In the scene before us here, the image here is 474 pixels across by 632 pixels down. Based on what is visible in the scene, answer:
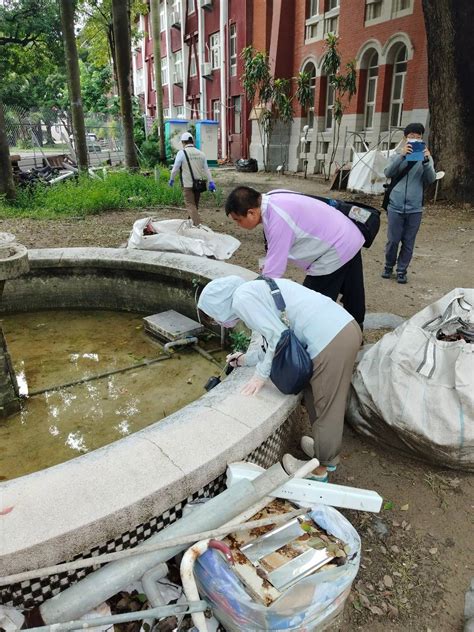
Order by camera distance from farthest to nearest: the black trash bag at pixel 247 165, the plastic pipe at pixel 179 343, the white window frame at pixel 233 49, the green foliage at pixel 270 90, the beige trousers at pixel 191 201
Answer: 1. the white window frame at pixel 233 49
2. the black trash bag at pixel 247 165
3. the green foliage at pixel 270 90
4. the beige trousers at pixel 191 201
5. the plastic pipe at pixel 179 343

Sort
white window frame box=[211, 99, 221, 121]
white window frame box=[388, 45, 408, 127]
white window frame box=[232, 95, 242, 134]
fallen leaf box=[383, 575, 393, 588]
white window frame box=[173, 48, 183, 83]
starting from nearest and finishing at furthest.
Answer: fallen leaf box=[383, 575, 393, 588] < white window frame box=[388, 45, 408, 127] < white window frame box=[232, 95, 242, 134] < white window frame box=[211, 99, 221, 121] < white window frame box=[173, 48, 183, 83]

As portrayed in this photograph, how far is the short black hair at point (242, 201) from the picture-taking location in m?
2.75

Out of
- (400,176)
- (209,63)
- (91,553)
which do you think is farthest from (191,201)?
(209,63)

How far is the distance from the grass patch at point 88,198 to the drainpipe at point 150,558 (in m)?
7.69

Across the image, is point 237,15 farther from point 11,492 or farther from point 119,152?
point 11,492

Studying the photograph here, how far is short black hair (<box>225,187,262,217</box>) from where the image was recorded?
275 cm

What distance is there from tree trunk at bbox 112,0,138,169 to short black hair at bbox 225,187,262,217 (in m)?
10.8

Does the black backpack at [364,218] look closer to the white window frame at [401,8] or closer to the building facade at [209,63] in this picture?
the white window frame at [401,8]

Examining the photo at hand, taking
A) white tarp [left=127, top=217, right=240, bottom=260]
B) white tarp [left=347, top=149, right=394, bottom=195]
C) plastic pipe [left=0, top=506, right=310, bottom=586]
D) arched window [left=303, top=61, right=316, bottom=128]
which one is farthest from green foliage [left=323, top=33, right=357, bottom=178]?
plastic pipe [left=0, top=506, right=310, bottom=586]

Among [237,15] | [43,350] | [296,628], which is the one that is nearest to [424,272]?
[43,350]

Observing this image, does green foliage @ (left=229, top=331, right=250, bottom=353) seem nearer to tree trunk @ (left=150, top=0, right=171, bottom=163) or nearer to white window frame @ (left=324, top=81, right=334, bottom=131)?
tree trunk @ (left=150, top=0, right=171, bottom=163)

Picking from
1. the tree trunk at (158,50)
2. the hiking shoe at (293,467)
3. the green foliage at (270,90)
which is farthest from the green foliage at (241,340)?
the green foliage at (270,90)

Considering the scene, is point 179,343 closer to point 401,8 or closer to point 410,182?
point 410,182

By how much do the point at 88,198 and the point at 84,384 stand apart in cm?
630
